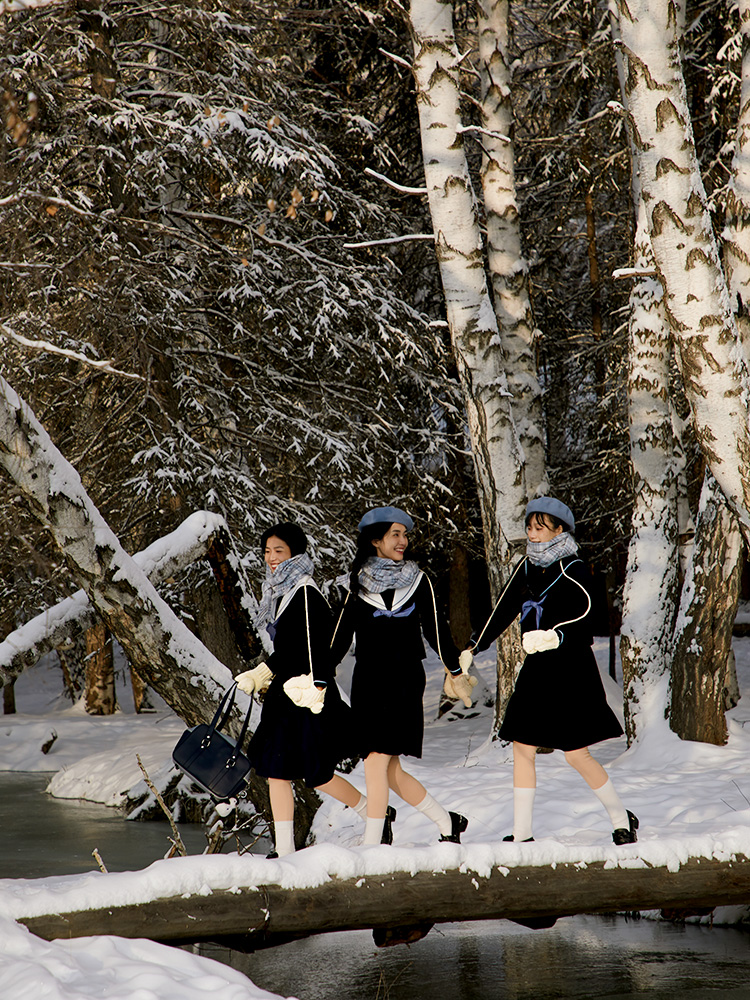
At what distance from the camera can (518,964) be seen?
20.0ft

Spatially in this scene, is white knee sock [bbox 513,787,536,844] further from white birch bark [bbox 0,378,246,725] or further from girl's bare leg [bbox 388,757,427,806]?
white birch bark [bbox 0,378,246,725]

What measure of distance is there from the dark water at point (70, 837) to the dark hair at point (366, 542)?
13.2ft

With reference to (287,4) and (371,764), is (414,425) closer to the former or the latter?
(287,4)

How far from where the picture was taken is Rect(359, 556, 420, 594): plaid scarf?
221 inches

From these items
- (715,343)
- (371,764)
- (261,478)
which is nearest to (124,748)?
(261,478)

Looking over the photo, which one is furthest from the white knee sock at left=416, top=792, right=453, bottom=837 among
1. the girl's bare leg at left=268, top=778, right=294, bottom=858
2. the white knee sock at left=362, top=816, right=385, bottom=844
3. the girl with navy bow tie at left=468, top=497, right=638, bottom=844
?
the girl's bare leg at left=268, top=778, right=294, bottom=858

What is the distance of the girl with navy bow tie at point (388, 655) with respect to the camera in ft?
18.1

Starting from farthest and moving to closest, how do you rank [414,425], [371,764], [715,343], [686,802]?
1. [414,425]
2. [686,802]
3. [715,343]
4. [371,764]

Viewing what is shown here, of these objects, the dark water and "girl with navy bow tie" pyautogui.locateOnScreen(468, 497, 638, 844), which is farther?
the dark water

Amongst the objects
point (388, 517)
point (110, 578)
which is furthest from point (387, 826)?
point (110, 578)

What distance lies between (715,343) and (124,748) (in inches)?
463

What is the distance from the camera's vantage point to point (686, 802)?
7371 mm

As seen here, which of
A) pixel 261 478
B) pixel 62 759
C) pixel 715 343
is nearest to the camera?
pixel 715 343

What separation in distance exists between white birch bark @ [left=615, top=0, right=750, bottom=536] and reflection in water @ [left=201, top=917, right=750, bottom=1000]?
290 cm
